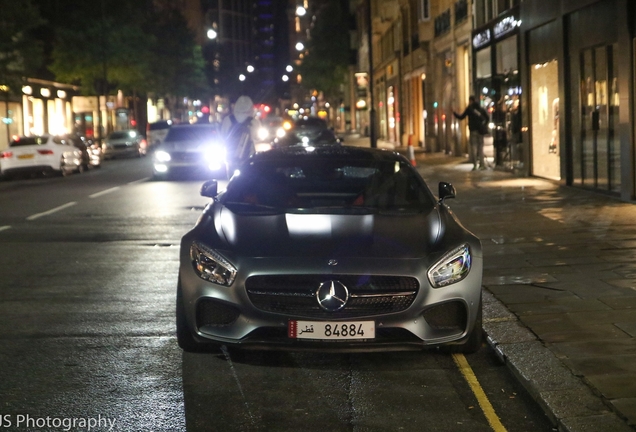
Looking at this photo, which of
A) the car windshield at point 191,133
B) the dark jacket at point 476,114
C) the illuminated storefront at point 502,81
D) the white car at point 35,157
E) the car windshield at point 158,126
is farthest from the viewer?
the car windshield at point 158,126

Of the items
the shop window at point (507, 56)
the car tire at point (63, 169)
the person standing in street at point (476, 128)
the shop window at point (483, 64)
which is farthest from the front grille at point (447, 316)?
the car tire at point (63, 169)

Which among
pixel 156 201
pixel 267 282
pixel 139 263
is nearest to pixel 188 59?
pixel 156 201

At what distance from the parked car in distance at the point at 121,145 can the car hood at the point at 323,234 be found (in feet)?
150

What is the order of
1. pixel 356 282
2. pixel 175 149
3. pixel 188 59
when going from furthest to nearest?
pixel 188 59 → pixel 175 149 → pixel 356 282

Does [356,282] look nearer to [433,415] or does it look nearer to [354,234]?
[354,234]

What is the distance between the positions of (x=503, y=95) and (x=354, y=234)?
787 inches

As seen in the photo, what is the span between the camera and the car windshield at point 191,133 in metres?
28.8

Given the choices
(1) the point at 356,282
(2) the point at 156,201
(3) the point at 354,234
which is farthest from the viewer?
(2) the point at 156,201

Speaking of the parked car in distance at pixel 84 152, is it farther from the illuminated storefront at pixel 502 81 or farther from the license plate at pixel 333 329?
the license plate at pixel 333 329

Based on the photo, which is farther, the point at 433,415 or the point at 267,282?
the point at 267,282

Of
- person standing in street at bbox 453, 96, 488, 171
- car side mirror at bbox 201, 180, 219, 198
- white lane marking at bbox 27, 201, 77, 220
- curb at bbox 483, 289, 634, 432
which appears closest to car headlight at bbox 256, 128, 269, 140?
person standing in street at bbox 453, 96, 488, 171

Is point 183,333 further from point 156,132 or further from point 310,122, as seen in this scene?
point 156,132

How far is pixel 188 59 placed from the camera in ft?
285

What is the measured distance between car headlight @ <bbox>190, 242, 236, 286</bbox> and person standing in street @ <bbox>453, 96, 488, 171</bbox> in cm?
1996
